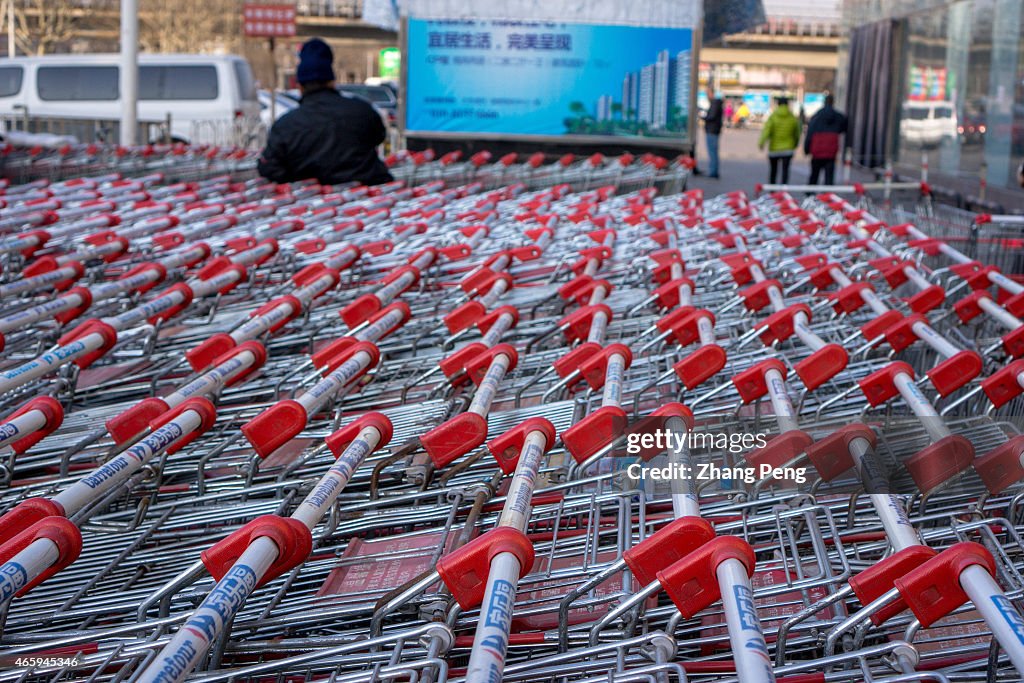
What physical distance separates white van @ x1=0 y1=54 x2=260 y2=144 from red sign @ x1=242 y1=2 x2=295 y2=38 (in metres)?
2.42

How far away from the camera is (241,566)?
71.3 inches

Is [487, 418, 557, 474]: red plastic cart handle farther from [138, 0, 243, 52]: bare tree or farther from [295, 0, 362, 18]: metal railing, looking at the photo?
[295, 0, 362, 18]: metal railing

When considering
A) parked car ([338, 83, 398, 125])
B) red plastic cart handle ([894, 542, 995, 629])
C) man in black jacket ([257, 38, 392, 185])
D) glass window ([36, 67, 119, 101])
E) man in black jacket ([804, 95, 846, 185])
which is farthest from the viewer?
parked car ([338, 83, 398, 125])

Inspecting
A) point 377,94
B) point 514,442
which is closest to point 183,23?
point 377,94

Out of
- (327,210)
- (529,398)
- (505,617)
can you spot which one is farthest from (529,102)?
(505,617)

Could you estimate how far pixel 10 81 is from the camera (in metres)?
19.1

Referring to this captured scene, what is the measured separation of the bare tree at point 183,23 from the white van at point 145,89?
2197 centimetres

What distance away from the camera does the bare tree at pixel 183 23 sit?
40241 millimetres

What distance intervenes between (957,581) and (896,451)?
0.76 m

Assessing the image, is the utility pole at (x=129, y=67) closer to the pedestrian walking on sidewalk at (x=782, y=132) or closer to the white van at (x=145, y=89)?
the white van at (x=145, y=89)

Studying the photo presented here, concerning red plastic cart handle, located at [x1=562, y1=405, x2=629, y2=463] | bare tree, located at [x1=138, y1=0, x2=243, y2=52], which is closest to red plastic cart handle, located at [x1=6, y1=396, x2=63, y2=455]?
red plastic cart handle, located at [x1=562, y1=405, x2=629, y2=463]

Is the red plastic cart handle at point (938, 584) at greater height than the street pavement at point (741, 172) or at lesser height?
lesser

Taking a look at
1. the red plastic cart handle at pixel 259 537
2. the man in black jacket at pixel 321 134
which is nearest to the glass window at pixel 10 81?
the man in black jacket at pixel 321 134

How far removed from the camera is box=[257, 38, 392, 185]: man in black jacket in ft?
24.7
